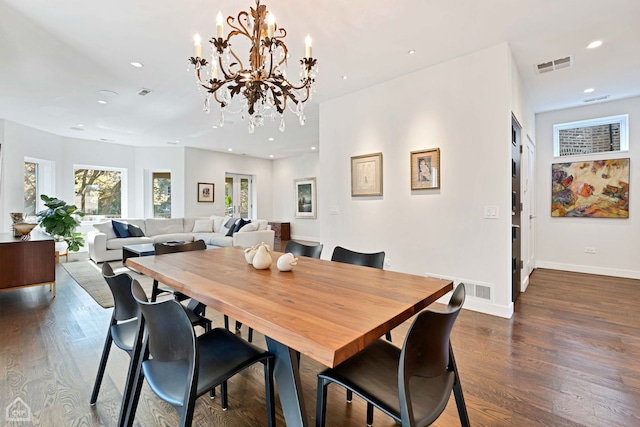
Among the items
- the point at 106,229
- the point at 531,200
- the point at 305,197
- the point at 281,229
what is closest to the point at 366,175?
the point at 531,200

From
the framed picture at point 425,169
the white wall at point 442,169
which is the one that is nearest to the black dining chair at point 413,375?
the white wall at point 442,169

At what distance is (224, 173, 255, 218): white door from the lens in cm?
918

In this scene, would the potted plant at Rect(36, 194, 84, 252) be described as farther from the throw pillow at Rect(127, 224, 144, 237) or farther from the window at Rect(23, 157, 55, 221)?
the window at Rect(23, 157, 55, 221)

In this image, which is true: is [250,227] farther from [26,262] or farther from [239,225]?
[26,262]

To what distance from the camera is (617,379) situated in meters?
1.90

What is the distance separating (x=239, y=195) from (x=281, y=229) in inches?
69.0

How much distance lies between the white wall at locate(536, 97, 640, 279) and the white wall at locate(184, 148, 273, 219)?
7465 millimetres

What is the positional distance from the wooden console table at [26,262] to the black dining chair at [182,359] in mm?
3244

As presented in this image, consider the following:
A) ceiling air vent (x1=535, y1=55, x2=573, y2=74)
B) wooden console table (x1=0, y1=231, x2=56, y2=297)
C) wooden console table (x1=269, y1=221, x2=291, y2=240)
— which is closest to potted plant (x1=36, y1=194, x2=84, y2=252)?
wooden console table (x1=0, y1=231, x2=56, y2=297)

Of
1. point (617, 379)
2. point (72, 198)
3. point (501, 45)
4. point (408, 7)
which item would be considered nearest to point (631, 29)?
point (501, 45)

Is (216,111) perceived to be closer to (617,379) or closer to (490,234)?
(490,234)

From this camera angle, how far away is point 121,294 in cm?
148

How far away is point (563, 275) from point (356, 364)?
4.95 meters

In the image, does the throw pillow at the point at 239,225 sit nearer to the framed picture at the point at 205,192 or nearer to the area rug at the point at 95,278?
Answer: the area rug at the point at 95,278
